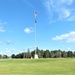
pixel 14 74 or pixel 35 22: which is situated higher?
pixel 35 22

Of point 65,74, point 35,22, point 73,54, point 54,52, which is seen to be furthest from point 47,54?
point 65,74

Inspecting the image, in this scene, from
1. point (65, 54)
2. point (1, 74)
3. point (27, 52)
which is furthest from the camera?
point (65, 54)

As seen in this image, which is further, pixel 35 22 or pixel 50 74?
pixel 35 22

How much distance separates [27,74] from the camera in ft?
66.4

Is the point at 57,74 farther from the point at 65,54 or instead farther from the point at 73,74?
the point at 65,54

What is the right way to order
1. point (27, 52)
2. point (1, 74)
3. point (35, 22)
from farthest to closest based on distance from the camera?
point (27, 52), point (35, 22), point (1, 74)

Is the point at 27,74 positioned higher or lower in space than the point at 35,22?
lower

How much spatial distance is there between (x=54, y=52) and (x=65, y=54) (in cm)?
737

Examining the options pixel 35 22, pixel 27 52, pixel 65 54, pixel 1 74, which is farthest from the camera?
pixel 65 54

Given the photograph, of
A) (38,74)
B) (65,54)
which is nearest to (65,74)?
(38,74)

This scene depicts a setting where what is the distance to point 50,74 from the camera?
20266 mm

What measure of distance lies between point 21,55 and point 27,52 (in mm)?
9037

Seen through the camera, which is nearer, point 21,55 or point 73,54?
point 21,55

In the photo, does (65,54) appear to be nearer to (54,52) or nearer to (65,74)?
(54,52)
